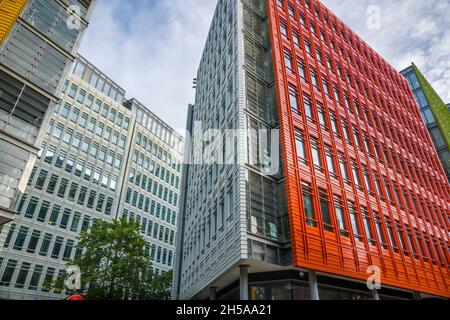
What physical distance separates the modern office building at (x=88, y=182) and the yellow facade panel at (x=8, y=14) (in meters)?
26.0

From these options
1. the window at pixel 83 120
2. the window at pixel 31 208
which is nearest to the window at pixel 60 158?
the window at pixel 31 208

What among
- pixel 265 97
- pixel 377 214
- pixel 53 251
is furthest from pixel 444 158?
pixel 53 251

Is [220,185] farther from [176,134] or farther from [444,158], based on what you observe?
[176,134]

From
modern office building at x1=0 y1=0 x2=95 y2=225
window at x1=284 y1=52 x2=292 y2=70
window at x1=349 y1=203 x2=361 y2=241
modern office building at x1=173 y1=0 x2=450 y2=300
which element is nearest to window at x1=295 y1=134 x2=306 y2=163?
modern office building at x1=173 y1=0 x2=450 y2=300

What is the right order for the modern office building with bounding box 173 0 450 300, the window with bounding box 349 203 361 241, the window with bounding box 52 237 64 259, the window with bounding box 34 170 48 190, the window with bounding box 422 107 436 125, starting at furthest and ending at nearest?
the window with bounding box 422 107 436 125 < the window with bounding box 34 170 48 190 < the window with bounding box 52 237 64 259 < the window with bounding box 349 203 361 241 < the modern office building with bounding box 173 0 450 300

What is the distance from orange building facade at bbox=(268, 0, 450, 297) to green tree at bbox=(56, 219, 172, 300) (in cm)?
1662

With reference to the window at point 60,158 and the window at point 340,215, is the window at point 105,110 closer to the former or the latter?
the window at point 60,158

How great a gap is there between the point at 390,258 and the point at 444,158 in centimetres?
3843

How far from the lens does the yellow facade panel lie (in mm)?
17517

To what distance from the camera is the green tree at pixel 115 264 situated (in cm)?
2619

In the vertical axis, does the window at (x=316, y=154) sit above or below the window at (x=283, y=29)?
below

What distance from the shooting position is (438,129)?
54094mm

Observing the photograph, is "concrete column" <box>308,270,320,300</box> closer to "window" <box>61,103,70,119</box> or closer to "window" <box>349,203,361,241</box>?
"window" <box>349,203,361,241</box>

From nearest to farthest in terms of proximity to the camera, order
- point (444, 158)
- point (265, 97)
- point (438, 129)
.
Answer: point (265, 97)
point (444, 158)
point (438, 129)
